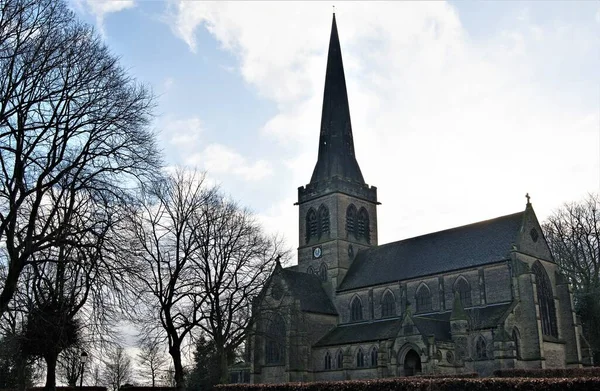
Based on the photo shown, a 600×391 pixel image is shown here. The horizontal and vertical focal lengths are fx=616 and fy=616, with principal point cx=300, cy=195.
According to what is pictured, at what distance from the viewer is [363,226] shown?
61.2m

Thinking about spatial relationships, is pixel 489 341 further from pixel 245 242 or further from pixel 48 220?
pixel 48 220

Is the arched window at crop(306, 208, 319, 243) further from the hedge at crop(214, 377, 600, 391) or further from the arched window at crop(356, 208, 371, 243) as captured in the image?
the hedge at crop(214, 377, 600, 391)

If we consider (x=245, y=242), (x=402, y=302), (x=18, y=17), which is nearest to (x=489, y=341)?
(x=402, y=302)

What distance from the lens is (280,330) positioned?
5191 cm

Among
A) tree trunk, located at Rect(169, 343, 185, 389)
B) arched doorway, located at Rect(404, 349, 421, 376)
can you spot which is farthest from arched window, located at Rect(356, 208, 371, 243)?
tree trunk, located at Rect(169, 343, 185, 389)

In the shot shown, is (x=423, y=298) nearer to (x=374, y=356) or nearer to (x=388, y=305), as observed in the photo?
(x=388, y=305)

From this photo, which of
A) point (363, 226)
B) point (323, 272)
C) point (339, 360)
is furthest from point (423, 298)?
point (363, 226)

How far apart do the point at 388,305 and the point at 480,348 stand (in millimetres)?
11544

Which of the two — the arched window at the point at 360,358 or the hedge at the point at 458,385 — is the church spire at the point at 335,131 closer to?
the arched window at the point at 360,358

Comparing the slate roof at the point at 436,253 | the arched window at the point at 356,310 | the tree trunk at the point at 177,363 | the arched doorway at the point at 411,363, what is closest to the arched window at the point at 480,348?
the arched doorway at the point at 411,363

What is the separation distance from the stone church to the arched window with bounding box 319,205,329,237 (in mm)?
136

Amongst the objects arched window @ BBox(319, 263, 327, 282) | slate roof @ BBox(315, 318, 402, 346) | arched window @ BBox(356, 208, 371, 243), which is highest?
arched window @ BBox(356, 208, 371, 243)

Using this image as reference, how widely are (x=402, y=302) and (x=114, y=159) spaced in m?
36.4

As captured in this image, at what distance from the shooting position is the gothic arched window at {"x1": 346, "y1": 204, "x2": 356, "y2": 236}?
5950 cm
